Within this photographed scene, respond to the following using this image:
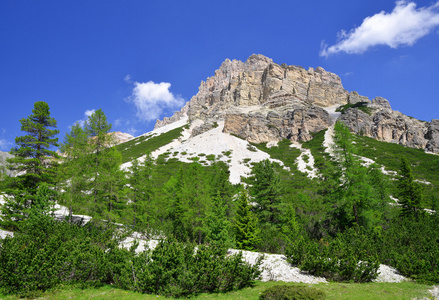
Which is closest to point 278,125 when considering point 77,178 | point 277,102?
point 277,102

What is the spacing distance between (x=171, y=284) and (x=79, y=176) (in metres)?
14.4

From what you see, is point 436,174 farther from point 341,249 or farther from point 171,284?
point 171,284

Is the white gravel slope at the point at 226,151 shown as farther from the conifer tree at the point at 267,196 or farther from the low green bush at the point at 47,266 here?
the low green bush at the point at 47,266

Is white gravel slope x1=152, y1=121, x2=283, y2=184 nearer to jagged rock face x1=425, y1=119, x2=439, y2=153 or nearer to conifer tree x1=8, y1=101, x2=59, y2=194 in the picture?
conifer tree x1=8, y1=101, x2=59, y2=194

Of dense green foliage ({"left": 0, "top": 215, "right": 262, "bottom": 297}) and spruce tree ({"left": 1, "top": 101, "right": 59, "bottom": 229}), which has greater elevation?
spruce tree ({"left": 1, "top": 101, "right": 59, "bottom": 229})

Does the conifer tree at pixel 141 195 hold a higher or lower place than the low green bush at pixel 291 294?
higher

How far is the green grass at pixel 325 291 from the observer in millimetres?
9352

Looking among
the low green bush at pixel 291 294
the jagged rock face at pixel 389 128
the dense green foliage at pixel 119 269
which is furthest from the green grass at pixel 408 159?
the dense green foliage at pixel 119 269

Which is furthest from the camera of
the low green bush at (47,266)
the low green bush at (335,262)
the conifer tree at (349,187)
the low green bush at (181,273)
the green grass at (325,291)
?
the conifer tree at (349,187)

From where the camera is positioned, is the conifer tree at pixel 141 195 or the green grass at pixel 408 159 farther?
the green grass at pixel 408 159

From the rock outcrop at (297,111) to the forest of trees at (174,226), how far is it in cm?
8128

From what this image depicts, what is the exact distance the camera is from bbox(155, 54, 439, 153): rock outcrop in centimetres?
10362

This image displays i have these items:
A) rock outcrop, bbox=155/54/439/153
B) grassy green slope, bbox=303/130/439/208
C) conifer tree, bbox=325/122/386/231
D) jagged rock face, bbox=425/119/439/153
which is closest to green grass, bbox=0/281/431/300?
conifer tree, bbox=325/122/386/231

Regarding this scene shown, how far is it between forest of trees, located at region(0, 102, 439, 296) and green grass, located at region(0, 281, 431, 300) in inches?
19.1
